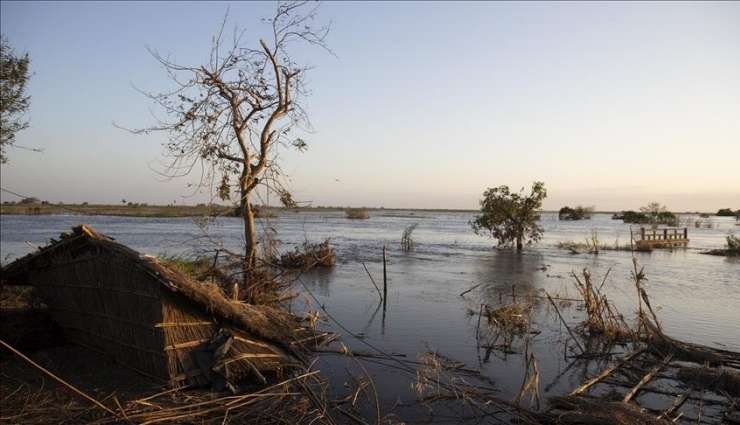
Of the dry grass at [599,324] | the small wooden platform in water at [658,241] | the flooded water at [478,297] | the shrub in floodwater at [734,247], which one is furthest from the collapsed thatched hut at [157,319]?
the shrub in floodwater at [734,247]

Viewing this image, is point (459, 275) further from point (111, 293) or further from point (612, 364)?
point (111, 293)

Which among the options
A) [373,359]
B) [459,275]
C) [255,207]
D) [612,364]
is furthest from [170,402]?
[459,275]

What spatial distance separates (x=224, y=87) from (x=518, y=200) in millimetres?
22392

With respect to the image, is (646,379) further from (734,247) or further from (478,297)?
(734,247)

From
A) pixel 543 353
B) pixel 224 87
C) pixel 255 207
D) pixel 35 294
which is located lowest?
pixel 543 353

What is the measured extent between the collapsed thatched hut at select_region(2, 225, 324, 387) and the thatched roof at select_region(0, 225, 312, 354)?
0.01 m

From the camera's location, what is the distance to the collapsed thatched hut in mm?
6730

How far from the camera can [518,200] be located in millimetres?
29906

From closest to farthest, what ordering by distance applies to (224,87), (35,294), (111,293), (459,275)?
(111,293), (35,294), (224,87), (459,275)

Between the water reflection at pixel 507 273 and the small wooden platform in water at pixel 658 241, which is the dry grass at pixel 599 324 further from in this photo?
the small wooden platform in water at pixel 658 241

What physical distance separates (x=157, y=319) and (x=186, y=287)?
58 centimetres

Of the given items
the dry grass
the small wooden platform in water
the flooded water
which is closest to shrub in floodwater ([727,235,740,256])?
the flooded water

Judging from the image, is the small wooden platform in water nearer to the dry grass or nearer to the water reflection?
the water reflection

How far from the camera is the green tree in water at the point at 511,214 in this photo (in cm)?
2975
